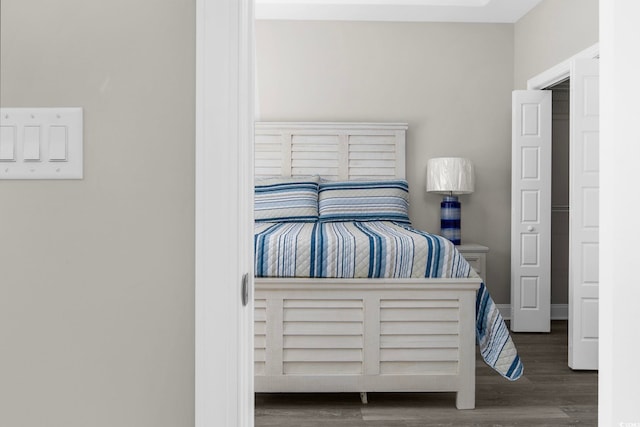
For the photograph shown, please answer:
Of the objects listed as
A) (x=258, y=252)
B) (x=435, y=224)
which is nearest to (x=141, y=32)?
(x=258, y=252)

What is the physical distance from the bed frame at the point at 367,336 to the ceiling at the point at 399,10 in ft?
8.74

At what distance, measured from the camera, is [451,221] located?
4.49 metres

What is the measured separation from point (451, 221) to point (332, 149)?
1177mm

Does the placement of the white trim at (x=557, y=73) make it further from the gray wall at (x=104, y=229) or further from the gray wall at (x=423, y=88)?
the gray wall at (x=104, y=229)

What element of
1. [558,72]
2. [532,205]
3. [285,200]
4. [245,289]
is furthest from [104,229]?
[532,205]

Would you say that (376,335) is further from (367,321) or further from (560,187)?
(560,187)

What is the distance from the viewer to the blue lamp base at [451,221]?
14.7 feet

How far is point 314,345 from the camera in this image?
2.70m

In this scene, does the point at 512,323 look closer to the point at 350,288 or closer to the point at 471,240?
the point at 471,240

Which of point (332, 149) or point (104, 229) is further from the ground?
point (332, 149)

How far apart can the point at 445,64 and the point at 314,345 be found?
3.05 metres

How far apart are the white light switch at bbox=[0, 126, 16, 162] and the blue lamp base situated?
154 inches

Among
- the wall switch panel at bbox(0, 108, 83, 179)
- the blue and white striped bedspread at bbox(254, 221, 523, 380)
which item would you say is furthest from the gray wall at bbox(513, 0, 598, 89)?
the wall switch panel at bbox(0, 108, 83, 179)

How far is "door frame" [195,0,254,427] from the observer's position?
3.08ft
